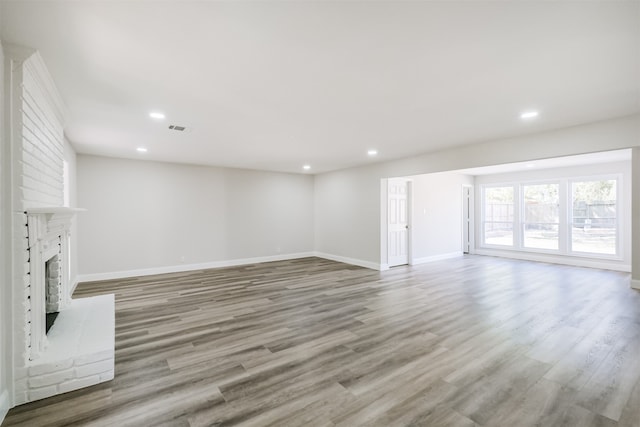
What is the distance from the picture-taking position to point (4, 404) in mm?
1957

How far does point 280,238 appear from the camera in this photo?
8258 millimetres

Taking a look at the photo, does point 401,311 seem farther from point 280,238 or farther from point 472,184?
point 472,184

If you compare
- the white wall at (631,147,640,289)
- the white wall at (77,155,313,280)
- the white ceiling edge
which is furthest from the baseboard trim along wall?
the white wall at (631,147,640,289)

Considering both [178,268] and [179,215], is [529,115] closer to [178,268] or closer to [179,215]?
[179,215]

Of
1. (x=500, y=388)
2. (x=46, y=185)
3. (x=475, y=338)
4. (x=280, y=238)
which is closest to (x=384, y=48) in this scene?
(x=500, y=388)

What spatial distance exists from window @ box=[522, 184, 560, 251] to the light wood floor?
3.02m

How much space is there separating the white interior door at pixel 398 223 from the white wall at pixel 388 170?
15.2 inches

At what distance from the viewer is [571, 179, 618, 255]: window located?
22.4 feet

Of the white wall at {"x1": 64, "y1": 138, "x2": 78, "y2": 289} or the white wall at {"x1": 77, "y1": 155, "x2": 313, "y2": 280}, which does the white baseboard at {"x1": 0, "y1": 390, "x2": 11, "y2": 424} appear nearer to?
the white wall at {"x1": 64, "y1": 138, "x2": 78, "y2": 289}

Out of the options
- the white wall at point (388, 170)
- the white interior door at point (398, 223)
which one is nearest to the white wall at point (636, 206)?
the white wall at point (388, 170)

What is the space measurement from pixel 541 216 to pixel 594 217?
1123 mm

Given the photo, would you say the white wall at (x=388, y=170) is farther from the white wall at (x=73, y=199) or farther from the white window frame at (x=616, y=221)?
the white wall at (x=73, y=199)

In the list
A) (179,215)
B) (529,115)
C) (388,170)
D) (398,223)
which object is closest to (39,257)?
(179,215)

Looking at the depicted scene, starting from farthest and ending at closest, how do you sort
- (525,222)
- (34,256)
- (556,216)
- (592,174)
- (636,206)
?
(525,222), (556,216), (592,174), (636,206), (34,256)
